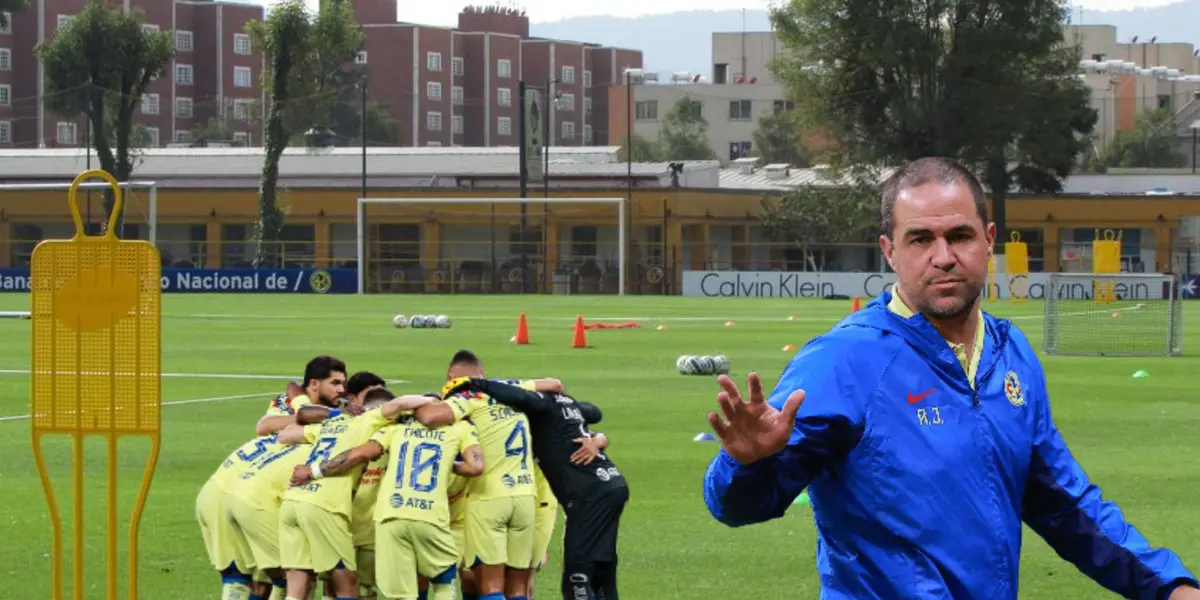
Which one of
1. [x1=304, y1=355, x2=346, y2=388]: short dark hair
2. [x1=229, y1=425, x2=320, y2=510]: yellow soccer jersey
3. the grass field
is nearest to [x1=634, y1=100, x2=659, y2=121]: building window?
the grass field

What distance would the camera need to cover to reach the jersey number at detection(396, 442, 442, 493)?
29.5ft

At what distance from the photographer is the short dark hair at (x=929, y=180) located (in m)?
4.52

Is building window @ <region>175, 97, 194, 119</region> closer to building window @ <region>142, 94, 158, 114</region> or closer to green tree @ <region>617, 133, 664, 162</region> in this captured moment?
building window @ <region>142, 94, 158, 114</region>

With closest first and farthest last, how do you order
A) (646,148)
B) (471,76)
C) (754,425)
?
(754,425) < (646,148) < (471,76)

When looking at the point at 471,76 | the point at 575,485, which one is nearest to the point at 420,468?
the point at 575,485

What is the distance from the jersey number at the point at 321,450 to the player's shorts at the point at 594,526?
1207 millimetres

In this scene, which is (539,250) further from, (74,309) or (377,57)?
(377,57)

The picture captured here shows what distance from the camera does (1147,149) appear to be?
123m

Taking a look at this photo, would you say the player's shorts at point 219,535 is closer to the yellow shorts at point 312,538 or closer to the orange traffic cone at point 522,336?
the yellow shorts at point 312,538

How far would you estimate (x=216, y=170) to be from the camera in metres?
86.3

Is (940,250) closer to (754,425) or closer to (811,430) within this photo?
(811,430)

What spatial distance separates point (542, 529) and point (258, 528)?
1369mm

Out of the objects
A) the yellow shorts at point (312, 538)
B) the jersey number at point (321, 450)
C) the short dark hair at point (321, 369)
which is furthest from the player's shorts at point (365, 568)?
the short dark hair at point (321, 369)

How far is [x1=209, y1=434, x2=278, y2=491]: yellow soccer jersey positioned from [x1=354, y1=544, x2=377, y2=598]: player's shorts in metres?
0.68
